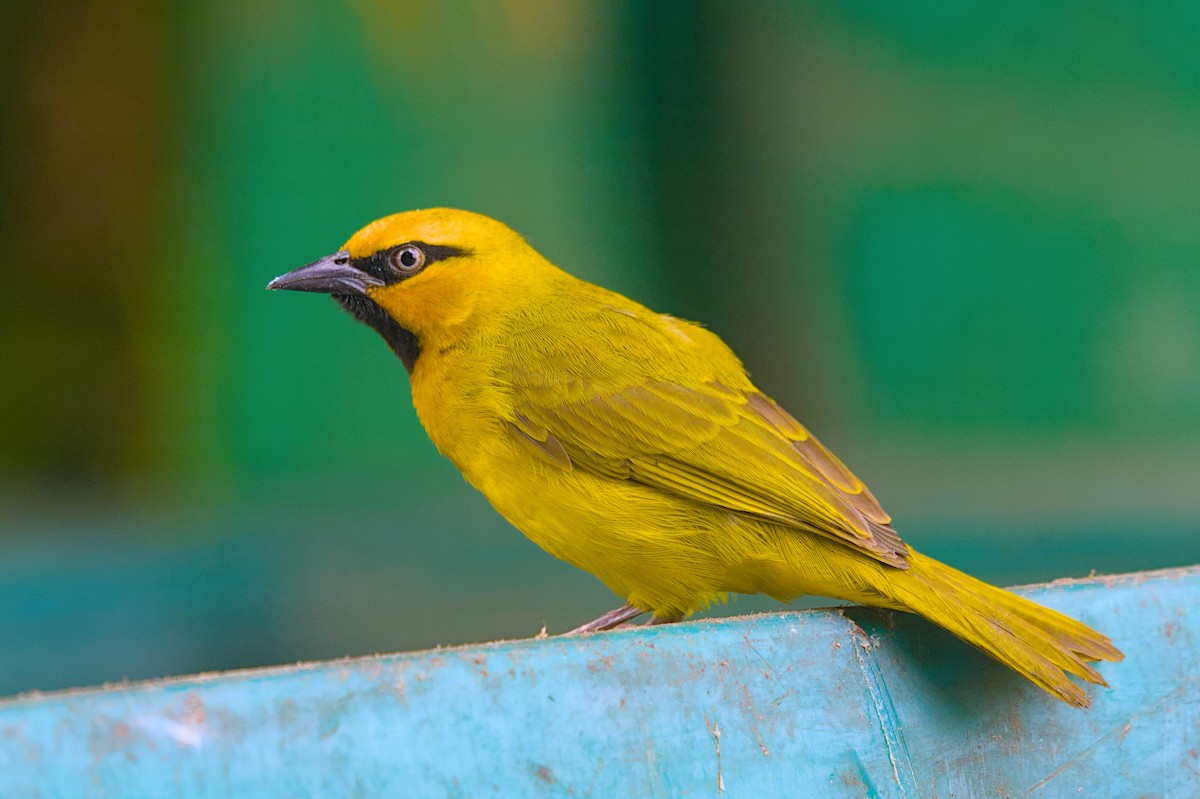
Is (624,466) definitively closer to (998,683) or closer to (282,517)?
(998,683)

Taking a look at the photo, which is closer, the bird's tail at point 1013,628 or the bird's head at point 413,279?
the bird's tail at point 1013,628

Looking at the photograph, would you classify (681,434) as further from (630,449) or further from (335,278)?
(335,278)

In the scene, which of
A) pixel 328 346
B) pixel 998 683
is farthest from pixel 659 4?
pixel 998 683

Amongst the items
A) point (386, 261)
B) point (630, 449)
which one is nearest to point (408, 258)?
point (386, 261)

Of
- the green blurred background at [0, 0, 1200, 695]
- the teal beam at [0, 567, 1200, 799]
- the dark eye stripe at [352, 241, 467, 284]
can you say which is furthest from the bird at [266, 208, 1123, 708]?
the green blurred background at [0, 0, 1200, 695]

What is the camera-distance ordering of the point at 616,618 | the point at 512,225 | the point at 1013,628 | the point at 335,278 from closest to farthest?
the point at 1013,628, the point at 616,618, the point at 335,278, the point at 512,225

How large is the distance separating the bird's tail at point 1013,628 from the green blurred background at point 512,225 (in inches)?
115

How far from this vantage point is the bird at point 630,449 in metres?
2.87

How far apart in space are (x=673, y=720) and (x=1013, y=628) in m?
0.73

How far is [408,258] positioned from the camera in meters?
3.66

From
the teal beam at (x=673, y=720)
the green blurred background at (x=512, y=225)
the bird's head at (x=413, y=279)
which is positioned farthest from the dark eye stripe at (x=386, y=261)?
the green blurred background at (x=512, y=225)

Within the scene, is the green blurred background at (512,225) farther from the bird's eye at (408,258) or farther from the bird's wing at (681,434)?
the bird's wing at (681,434)

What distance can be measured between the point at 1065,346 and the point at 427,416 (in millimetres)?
3002

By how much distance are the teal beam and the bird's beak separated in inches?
61.5
